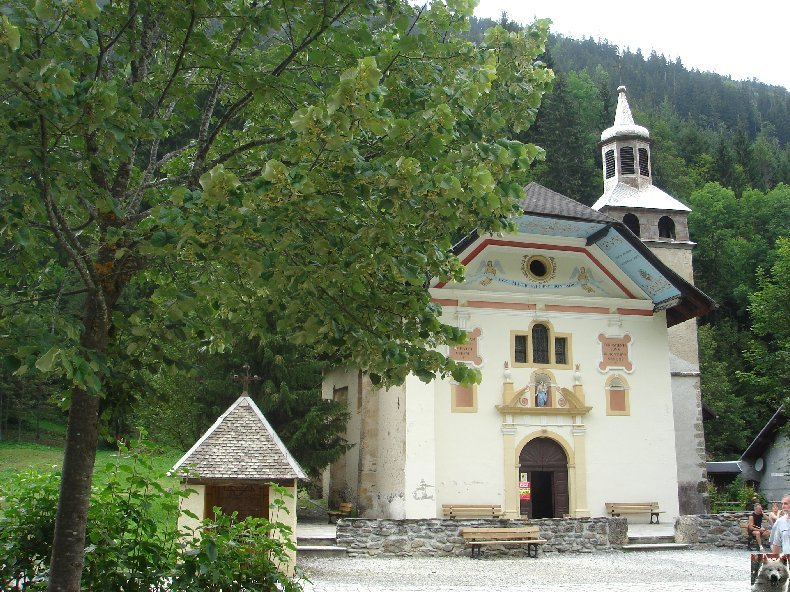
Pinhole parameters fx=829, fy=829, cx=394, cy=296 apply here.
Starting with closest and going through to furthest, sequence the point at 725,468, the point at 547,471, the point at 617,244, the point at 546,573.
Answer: the point at 546,573, the point at 547,471, the point at 617,244, the point at 725,468

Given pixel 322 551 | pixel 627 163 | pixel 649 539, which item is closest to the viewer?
pixel 322 551

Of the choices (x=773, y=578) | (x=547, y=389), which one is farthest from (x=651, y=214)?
(x=773, y=578)

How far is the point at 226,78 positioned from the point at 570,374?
16.2 meters

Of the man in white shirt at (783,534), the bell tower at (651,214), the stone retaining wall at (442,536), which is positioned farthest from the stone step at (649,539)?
the man in white shirt at (783,534)

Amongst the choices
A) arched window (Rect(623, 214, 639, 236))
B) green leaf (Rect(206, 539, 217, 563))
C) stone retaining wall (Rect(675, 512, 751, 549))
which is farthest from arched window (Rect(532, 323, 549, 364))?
green leaf (Rect(206, 539, 217, 563))

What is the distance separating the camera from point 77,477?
5.37 meters

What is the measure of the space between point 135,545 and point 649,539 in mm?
14750

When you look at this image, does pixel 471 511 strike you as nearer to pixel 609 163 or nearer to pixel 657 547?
pixel 657 547

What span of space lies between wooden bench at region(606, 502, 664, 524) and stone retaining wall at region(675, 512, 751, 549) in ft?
5.86

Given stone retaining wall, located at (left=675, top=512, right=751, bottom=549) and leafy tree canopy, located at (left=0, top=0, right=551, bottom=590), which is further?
stone retaining wall, located at (left=675, top=512, right=751, bottom=549)

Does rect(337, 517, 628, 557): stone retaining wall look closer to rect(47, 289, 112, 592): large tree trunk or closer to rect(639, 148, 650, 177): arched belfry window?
Result: rect(47, 289, 112, 592): large tree trunk

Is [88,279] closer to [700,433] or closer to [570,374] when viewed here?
[570,374]

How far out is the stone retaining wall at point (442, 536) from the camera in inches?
641

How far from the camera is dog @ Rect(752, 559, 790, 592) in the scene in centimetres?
820
